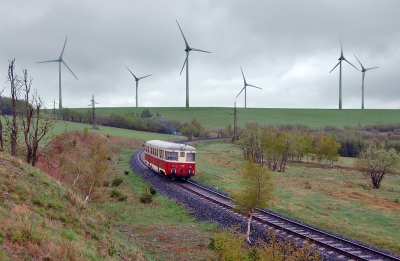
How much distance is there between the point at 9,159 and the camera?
19109 millimetres

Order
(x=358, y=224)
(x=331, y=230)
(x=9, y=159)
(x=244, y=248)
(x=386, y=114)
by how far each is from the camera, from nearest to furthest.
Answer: (x=244, y=248) → (x=9, y=159) → (x=331, y=230) → (x=358, y=224) → (x=386, y=114)

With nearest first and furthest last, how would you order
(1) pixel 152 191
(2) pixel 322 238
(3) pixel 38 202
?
1. (3) pixel 38 202
2. (2) pixel 322 238
3. (1) pixel 152 191

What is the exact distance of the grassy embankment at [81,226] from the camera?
9.93 meters

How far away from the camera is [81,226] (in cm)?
1409

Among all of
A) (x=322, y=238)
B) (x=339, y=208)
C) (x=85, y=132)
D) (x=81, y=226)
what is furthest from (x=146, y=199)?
(x=85, y=132)

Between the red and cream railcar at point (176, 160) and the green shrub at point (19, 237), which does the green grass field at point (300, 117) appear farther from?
the green shrub at point (19, 237)

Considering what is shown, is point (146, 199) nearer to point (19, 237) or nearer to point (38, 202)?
point (38, 202)

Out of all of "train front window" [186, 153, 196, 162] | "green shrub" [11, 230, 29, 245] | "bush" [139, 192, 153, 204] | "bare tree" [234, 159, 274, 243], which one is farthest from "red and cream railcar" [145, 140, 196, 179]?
"green shrub" [11, 230, 29, 245]

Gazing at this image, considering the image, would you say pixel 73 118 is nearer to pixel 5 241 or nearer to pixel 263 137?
pixel 263 137

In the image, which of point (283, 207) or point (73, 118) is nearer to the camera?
point (283, 207)

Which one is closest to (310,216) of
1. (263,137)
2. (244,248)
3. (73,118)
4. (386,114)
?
(244,248)

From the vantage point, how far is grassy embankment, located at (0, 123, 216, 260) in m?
9.93

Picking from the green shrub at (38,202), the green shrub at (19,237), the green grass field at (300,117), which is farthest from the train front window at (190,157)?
the green grass field at (300,117)

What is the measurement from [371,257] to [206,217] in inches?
391
